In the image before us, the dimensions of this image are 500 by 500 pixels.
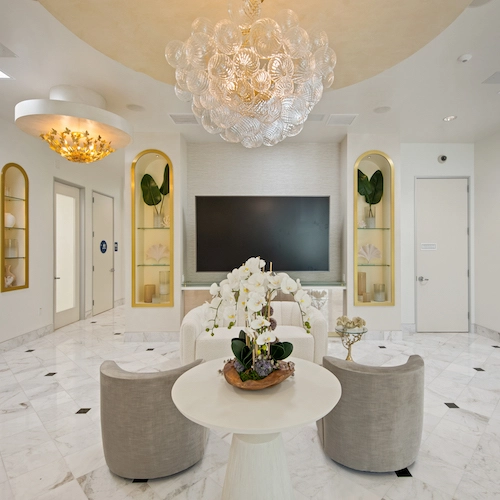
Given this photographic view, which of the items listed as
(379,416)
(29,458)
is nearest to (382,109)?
(379,416)

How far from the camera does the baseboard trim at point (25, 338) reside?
176 inches

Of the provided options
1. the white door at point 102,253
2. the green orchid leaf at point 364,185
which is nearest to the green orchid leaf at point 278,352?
the green orchid leaf at point 364,185

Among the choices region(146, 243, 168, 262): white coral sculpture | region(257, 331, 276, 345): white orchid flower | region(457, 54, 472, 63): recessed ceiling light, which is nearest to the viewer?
region(257, 331, 276, 345): white orchid flower

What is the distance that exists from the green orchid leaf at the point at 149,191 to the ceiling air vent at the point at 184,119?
1.00 m

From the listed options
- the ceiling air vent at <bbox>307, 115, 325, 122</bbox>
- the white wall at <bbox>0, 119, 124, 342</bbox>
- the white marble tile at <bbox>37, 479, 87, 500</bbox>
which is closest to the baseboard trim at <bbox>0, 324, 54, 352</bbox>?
the white wall at <bbox>0, 119, 124, 342</bbox>

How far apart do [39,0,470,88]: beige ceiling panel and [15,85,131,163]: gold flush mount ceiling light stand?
0.55 metres

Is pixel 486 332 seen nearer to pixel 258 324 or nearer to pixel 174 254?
pixel 174 254

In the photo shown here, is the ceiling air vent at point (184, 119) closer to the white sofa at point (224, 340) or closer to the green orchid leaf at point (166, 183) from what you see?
the green orchid leaf at point (166, 183)

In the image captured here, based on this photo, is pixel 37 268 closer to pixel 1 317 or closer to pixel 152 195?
pixel 1 317

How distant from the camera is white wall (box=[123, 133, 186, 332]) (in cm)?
494

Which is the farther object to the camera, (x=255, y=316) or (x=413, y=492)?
(x=413, y=492)

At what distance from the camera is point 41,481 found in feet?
6.56

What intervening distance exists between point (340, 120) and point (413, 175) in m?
1.89

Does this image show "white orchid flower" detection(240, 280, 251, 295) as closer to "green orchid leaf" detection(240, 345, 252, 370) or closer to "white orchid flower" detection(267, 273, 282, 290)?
"white orchid flower" detection(267, 273, 282, 290)
